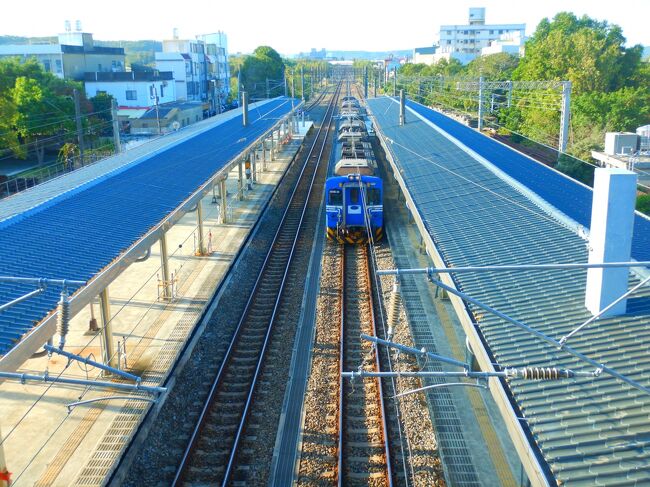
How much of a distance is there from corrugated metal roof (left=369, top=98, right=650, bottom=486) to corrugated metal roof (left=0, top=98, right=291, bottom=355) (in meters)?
4.98

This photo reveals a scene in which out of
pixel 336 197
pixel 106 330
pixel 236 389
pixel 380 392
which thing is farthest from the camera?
pixel 336 197

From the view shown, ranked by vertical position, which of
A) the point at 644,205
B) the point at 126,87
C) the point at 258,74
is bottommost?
the point at 644,205

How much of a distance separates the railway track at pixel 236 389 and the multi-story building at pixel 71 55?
34.8m

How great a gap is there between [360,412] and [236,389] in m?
1.94

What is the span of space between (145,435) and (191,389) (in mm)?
1441

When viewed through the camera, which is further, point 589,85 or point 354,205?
point 589,85

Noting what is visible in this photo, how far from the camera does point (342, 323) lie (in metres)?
11.8

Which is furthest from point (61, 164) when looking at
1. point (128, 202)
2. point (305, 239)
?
point (128, 202)

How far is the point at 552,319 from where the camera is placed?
6.88 metres

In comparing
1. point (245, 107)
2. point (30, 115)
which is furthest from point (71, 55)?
point (245, 107)

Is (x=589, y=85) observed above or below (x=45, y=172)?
above

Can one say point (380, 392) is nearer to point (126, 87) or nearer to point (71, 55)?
point (126, 87)

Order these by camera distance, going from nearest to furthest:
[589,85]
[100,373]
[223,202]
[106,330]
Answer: [106,330]
[100,373]
[223,202]
[589,85]

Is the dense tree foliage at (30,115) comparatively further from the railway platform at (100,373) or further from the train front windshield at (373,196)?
the train front windshield at (373,196)
